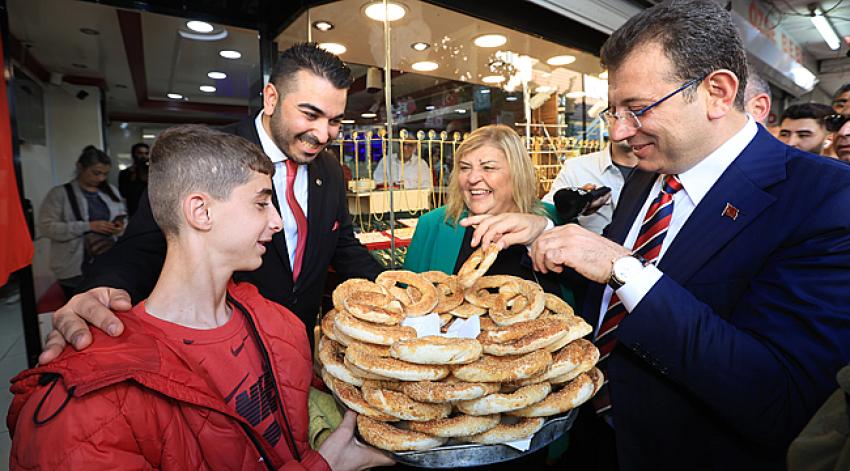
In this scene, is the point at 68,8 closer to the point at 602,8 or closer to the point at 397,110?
the point at 397,110

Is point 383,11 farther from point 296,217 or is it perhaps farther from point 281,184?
point 296,217

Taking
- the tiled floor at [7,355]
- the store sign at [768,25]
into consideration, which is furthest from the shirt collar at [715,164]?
the store sign at [768,25]

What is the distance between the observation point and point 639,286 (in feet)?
3.88

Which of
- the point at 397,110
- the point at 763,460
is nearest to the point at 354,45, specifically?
the point at 397,110

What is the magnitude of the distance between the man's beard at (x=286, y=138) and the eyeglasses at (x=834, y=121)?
4102 mm

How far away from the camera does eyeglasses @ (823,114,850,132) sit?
368 centimetres

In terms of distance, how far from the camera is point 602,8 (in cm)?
444

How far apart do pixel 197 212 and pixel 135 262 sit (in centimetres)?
59

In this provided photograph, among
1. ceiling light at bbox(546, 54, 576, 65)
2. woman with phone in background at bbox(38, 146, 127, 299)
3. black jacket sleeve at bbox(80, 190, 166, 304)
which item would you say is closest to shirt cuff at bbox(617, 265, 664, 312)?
black jacket sleeve at bbox(80, 190, 166, 304)

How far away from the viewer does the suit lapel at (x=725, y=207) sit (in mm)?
1241

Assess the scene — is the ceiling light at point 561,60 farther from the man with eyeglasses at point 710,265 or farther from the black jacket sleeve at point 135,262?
the black jacket sleeve at point 135,262

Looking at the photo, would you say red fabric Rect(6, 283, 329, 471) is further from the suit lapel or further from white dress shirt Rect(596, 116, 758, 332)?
the suit lapel

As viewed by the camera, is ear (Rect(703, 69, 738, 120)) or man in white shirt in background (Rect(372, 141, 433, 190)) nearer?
ear (Rect(703, 69, 738, 120))

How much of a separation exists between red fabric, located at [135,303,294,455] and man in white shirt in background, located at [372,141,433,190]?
8.70 ft
